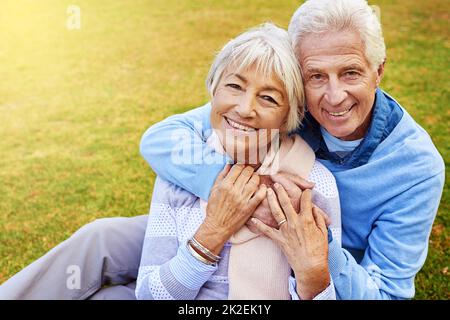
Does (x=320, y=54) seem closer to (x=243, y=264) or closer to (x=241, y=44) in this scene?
(x=241, y=44)

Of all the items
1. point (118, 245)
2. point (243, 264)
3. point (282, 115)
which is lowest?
point (118, 245)

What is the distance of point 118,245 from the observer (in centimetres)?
262

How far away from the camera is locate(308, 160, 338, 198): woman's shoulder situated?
2.23m

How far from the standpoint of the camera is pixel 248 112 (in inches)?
84.0

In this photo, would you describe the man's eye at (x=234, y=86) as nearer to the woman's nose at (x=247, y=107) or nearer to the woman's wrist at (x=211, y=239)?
the woman's nose at (x=247, y=107)

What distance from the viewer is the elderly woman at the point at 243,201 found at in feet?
6.92

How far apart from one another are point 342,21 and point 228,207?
2.81 feet

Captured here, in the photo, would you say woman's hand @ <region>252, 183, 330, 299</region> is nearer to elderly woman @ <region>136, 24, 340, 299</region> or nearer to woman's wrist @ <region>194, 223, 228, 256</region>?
elderly woman @ <region>136, 24, 340, 299</region>

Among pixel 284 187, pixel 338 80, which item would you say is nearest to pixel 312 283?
pixel 284 187

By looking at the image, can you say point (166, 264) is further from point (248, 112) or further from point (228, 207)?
point (248, 112)

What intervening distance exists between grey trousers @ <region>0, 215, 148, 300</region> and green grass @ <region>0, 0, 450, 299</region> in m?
1.47

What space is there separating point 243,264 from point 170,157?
1.88ft

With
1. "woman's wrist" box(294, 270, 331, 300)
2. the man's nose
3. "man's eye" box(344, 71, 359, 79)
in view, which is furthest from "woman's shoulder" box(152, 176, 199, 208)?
"man's eye" box(344, 71, 359, 79)
